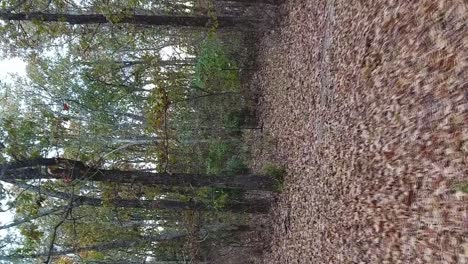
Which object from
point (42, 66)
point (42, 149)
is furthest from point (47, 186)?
point (42, 66)

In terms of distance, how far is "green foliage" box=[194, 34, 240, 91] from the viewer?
13984 mm

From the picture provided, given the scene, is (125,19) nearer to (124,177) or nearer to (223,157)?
(124,177)

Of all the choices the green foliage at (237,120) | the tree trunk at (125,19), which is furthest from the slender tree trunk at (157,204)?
the tree trunk at (125,19)

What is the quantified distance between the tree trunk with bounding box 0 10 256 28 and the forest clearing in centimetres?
4

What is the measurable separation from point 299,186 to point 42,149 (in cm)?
482

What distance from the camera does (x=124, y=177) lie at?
8664 millimetres

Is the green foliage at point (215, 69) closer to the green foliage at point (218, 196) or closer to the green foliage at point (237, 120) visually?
the green foliage at point (237, 120)

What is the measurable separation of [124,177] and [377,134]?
482 centimetres

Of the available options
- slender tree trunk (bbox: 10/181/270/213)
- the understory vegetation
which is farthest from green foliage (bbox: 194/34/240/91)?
slender tree trunk (bbox: 10/181/270/213)

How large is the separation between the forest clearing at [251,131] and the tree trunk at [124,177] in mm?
28

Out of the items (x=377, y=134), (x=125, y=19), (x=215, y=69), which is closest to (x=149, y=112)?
(x=125, y=19)

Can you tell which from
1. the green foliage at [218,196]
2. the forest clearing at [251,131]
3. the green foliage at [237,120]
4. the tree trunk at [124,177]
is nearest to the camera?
the forest clearing at [251,131]

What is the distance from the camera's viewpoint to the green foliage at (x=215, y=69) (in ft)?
45.9

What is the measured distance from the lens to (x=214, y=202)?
11141mm
